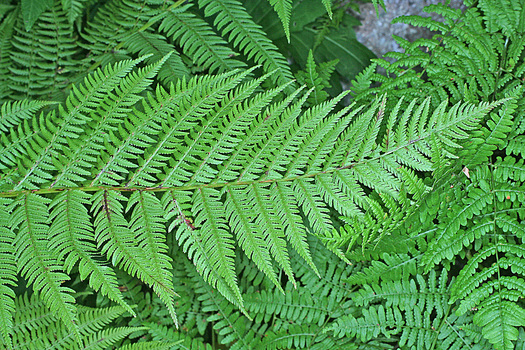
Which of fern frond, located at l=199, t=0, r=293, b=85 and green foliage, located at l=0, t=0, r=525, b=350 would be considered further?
fern frond, located at l=199, t=0, r=293, b=85

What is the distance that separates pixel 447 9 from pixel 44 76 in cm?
270

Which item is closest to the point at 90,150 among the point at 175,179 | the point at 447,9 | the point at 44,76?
the point at 175,179

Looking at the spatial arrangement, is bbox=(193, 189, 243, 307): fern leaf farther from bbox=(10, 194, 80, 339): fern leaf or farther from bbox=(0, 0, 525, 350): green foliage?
bbox=(10, 194, 80, 339): fern leaf

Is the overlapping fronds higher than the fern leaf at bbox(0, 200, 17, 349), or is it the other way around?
the overlapping fronds

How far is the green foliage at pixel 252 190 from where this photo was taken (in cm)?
193

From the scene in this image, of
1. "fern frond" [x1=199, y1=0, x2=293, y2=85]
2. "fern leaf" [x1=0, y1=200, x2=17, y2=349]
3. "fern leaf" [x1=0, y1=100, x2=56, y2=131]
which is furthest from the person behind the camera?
"fern frond" [x1=199, y1=0, x2=293, y2=85]

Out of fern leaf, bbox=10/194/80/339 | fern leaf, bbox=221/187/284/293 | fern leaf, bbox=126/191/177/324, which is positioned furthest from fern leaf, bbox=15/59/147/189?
fern leaf, bbox=221/187/284/293

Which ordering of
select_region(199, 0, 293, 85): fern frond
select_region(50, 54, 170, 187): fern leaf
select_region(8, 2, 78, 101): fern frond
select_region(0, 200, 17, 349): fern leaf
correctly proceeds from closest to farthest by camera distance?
select_region(0, 200, 17, 349): fern leaf < select_region(50, 54, 170, 187): fern leaf < select_region(199, 0, 293, 85): fern frond < select_region(8, 2, 78, 101): fern frond

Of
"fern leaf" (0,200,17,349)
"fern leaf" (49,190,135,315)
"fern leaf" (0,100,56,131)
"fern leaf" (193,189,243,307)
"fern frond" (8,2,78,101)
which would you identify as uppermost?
"fern frond" (8,2,78,101)

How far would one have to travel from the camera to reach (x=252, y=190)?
2020mm

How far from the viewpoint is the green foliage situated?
6.32 ft

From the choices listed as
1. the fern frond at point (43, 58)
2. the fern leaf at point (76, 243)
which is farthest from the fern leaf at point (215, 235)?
the fern frond at point (43, 58)

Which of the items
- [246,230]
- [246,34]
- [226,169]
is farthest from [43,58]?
[246,230]

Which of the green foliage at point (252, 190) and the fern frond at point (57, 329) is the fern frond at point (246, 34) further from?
the fern frond at point (57, 329)
